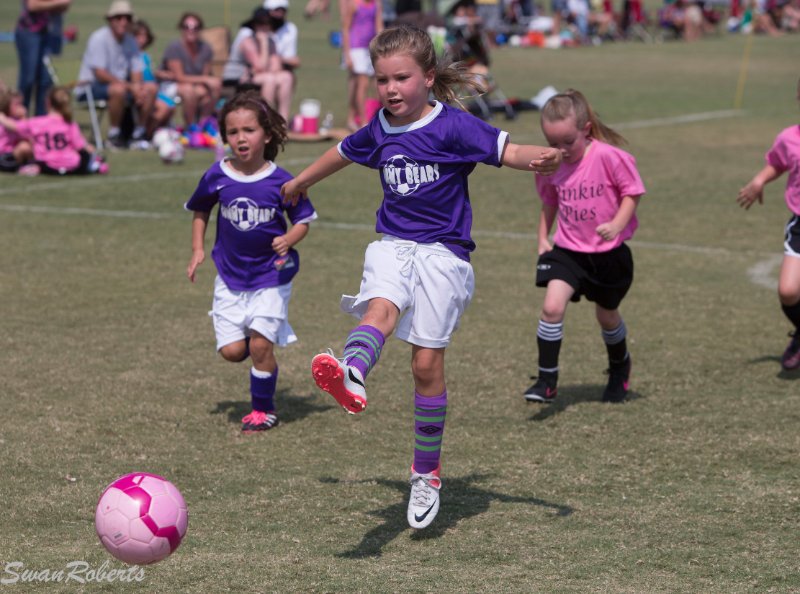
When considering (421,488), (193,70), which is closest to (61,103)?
(193,70)

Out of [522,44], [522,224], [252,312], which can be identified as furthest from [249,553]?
[522,44]

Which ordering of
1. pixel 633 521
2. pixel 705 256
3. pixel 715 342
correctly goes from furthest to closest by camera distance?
1. pixel 705 256
2. pixel 715 342
3. pixel 633 521

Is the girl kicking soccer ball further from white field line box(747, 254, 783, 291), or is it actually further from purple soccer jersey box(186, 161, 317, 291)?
white field line box(747, 254, 783, 291)

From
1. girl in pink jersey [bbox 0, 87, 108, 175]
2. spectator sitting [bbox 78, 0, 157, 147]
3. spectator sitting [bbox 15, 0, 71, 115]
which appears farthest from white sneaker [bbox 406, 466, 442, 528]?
spectator sitting [bbox 15, 0, 71, 115]

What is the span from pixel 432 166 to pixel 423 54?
46 cm

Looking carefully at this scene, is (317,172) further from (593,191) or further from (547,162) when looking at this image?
(593,191)

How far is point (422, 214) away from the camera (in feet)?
17.6

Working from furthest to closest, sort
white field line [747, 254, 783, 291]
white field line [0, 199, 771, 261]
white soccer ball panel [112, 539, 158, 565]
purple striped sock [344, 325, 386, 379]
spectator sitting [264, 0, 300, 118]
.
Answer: spectator sitting [264, 0, 300, 118], white field line [0, 199, 771, 261], white field line [747, 254, 783, 291], purple striped sock [344, 325, 386, 379], white soccer ball panel [112, 539, 158, 565]

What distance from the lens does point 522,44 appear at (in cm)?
3716

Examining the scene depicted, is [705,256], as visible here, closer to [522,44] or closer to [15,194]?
[15,194]

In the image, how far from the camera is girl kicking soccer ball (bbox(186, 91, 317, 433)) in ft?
21.8

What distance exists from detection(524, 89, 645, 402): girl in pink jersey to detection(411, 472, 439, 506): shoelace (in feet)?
5.75

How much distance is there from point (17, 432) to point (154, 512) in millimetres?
2112

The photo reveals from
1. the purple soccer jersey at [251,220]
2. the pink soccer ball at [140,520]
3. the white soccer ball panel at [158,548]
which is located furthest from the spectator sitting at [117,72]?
the white soccer ball panel at [158,548]
